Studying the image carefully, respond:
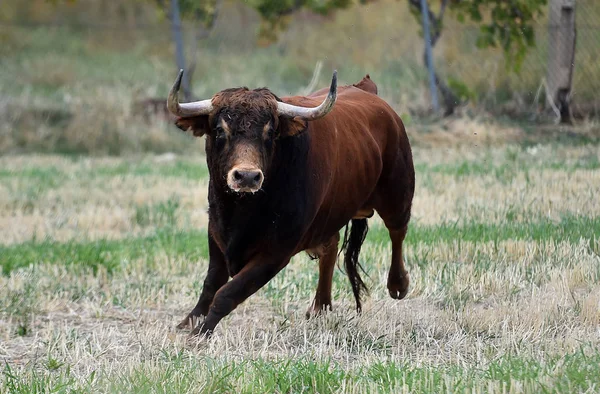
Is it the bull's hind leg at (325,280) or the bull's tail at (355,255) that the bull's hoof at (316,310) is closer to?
the bull's hind leg at (325,280)

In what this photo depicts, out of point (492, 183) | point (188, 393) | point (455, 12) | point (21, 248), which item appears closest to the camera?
point (188, 393)

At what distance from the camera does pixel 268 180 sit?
5.76 metres

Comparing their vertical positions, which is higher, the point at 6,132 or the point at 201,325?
the point at 201,325

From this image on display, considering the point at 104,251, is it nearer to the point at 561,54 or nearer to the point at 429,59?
the point at 429,59

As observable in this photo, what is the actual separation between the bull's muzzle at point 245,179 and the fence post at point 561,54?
12.2m

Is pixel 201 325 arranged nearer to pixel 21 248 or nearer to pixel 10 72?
pixel 21 248

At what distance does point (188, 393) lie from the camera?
14.0ft

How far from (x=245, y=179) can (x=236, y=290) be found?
2.31ft

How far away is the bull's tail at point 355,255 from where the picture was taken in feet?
22.5

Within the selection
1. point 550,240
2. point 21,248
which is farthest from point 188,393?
point 21,248

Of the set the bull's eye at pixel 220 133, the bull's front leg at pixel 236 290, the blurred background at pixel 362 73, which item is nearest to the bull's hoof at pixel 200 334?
the bull's front leg at pixel 236 290

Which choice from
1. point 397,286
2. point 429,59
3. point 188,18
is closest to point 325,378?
point 397,286

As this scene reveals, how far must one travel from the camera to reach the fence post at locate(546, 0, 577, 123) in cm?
1672

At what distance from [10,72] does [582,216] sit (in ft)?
56.7
